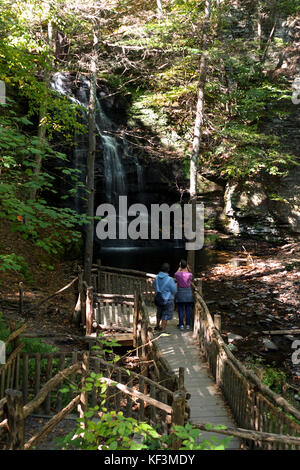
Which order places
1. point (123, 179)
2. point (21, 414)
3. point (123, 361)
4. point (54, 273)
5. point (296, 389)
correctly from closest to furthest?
1. point (21, 414)
2. point (296, 389)
3. point (123, 361)
4. point (54, 273)
5. point (123, 179)

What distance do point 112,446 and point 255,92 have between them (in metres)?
19.7

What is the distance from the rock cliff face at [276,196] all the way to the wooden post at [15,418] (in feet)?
72.5

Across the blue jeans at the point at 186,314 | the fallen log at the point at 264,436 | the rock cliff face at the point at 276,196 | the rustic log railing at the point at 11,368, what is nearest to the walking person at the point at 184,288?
the blue jeans at the point at 186,314

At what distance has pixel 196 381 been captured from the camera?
732 centimetres

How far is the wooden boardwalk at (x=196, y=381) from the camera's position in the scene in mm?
Answer: 6141

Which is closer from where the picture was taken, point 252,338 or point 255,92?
point 252,338

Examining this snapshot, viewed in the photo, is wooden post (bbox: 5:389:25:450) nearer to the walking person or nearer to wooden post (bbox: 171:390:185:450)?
wooden post (bbox: 171:390:185:450)

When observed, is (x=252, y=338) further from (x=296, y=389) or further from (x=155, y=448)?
(x=155, y=448)

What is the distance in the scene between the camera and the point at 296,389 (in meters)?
8.51

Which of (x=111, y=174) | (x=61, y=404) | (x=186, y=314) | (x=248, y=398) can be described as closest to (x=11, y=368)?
(x=61, y=404)

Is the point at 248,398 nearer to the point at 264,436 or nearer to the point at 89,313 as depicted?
the point at 264,436

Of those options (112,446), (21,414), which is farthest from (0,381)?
(112,446)
